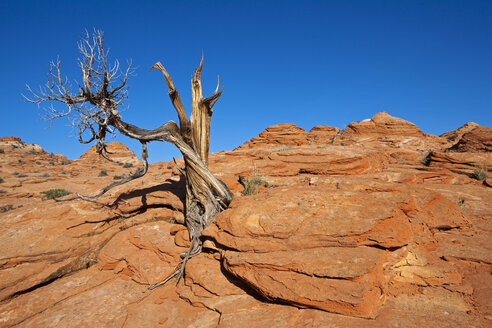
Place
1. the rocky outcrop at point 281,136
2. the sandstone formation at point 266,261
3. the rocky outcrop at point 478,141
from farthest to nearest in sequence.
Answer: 1. the rocky outcrop at point 281,136
2. the rocky outcrop at point 478,141
3. the sandstone formation at point 266,261

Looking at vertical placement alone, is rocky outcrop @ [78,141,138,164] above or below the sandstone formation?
above

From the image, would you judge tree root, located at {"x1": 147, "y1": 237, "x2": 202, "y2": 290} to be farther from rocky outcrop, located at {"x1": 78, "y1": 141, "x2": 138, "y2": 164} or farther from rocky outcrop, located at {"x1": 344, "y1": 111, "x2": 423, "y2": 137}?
rocky outcrop, located at {"x1": 78, "y1": 141, "x2": 138, "y2": 164}

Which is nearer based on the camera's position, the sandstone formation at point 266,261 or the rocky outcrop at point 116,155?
the sandstone formation at point 266,261

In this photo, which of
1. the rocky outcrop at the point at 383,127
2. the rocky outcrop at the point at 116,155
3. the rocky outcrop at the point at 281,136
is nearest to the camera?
the rocky outcrop at the point at 281,136

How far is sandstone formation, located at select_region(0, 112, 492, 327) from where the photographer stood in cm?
376

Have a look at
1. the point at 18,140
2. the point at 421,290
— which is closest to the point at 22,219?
the point at 421,290

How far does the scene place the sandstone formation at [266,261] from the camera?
3.76 m

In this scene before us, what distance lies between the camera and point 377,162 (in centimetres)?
A: 1111

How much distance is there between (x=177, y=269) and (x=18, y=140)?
4984 centimetres

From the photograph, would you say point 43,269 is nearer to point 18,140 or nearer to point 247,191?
point 247,191

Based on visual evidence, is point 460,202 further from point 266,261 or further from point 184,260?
point 184,260

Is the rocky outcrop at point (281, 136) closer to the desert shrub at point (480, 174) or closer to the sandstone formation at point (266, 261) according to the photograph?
the desert shrub at point (480, 174)

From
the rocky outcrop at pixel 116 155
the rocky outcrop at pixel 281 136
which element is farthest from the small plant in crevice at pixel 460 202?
the rocky outcrop at pixel 116 155

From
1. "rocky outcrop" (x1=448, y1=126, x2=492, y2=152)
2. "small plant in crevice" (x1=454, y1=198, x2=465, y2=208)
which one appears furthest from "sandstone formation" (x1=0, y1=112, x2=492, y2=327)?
"rocky outcrop" (x1=448, y1=126, x2=492, y2=152)
